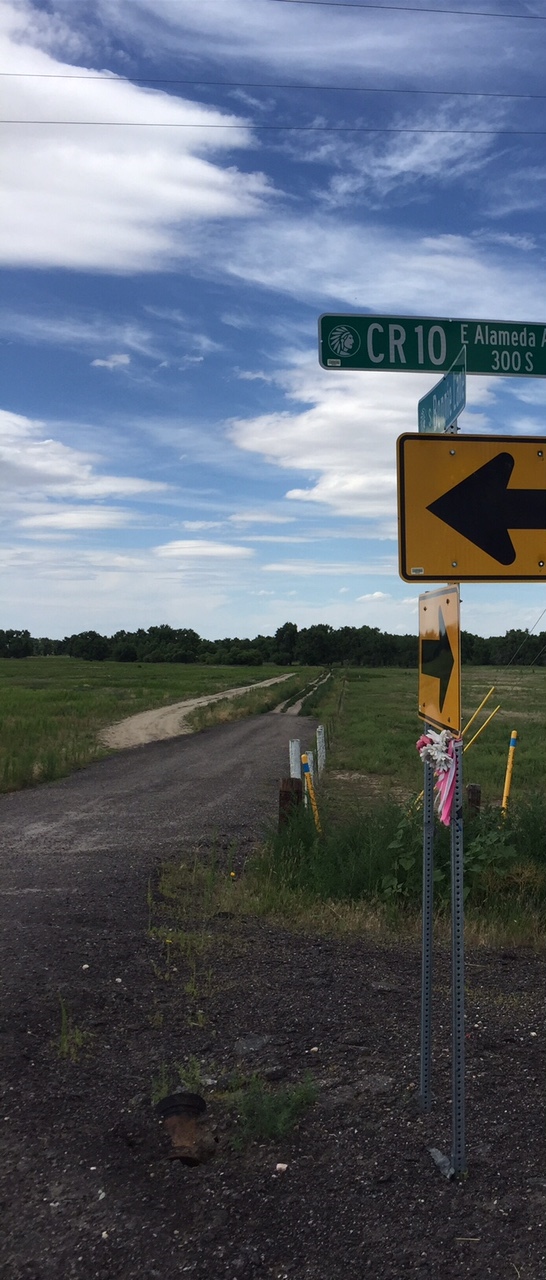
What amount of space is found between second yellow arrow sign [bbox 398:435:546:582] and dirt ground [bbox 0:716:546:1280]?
209 centimetres

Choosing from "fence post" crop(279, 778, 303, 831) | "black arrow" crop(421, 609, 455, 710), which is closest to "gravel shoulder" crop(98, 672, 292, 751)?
"fence post" crop(279, 778, 303, 831)

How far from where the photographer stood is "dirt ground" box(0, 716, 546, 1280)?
2.90 metres

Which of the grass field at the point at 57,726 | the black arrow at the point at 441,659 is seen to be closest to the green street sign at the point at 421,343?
the black arrow at the point at 441,659

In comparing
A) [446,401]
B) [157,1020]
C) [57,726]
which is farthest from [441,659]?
[57,726]

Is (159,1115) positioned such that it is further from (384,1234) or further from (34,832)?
(34,832)

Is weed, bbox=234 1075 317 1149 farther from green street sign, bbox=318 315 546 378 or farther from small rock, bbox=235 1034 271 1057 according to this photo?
green street sign, bbox=318 315 546 378

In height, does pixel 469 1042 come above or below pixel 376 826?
below

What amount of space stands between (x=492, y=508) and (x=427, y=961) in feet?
5.76

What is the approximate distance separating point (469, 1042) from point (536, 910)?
208 cm

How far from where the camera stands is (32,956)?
552 cm

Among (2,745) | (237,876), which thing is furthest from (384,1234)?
(2,745)

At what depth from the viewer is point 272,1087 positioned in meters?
3.96

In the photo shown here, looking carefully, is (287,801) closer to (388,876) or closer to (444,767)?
(388,876)

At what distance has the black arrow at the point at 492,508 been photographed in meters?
3.34
